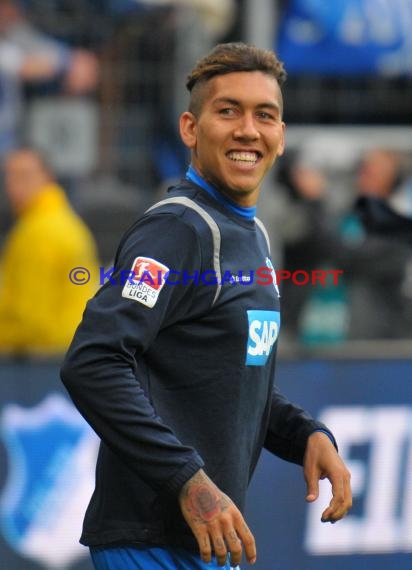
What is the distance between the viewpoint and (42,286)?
280 inches

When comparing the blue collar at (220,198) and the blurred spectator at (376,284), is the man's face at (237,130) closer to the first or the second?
the blue collar at (220,198)

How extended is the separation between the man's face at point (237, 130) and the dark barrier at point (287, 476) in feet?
9.31

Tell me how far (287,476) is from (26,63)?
4138 mm

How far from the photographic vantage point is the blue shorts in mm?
3248

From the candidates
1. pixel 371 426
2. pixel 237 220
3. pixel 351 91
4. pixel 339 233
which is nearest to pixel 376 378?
pixel 371 426

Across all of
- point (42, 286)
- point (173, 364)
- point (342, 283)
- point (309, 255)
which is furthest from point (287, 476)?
point (173, 364)

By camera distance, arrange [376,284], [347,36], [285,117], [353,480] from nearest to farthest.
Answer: [353,480] < [376,284] < [347,36] < [285,117]

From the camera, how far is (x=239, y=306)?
10.7 ft

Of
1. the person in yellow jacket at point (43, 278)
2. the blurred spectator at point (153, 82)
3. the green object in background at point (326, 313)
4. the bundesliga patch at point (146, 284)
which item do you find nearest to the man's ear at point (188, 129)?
the bundesliga patch at point (146, 284)

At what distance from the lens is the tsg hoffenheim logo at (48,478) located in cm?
596

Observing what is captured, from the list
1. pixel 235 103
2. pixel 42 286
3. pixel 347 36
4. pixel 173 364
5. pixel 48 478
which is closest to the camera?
pixel 173 364

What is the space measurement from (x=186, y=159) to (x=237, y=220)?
17.9ft

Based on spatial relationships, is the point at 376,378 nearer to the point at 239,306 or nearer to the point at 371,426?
the point at 371,426

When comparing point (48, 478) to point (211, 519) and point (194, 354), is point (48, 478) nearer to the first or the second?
point (194, 354)
